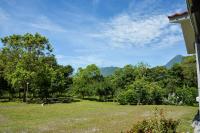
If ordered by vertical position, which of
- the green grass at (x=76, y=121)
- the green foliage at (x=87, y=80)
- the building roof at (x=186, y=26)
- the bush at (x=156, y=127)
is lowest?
the green grass at (x=76, y=121)

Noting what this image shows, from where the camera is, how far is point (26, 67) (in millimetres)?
57406

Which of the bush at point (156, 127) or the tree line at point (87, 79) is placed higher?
the tree line at point (87, 79)

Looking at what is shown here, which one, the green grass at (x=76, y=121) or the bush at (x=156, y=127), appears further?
the green grass at (x=76, y=121)

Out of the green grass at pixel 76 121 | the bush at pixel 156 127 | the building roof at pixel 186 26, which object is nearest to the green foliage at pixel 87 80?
the green grass at pixel 76 121

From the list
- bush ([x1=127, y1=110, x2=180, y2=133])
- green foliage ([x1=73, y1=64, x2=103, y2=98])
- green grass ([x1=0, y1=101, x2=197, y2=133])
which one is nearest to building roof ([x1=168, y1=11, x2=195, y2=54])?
bush ([x1=127, y1=110, x2=180, y2=133])

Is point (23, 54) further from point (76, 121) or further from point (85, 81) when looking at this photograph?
point (76, 121)

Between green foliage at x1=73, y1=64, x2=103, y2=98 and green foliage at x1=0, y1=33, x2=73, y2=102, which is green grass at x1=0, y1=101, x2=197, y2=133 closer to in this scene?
green foliage at x1=0, y1=33, x2=73, y2=102

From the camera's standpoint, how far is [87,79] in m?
71.4

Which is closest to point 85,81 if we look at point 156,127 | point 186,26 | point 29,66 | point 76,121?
point 29,66

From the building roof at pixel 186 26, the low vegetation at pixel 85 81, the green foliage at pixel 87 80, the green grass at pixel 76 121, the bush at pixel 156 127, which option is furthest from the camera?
the green foliage at pixel 87 80

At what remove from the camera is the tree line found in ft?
170

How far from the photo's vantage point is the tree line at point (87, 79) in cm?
5172

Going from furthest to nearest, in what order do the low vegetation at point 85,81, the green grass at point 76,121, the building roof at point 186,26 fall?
the low vegetation at point 85,81
the green grass at point 76,121
the building roof at point 186,26

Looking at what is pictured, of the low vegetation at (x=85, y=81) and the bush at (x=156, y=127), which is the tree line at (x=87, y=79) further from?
the bush at (x=156, y=127)
